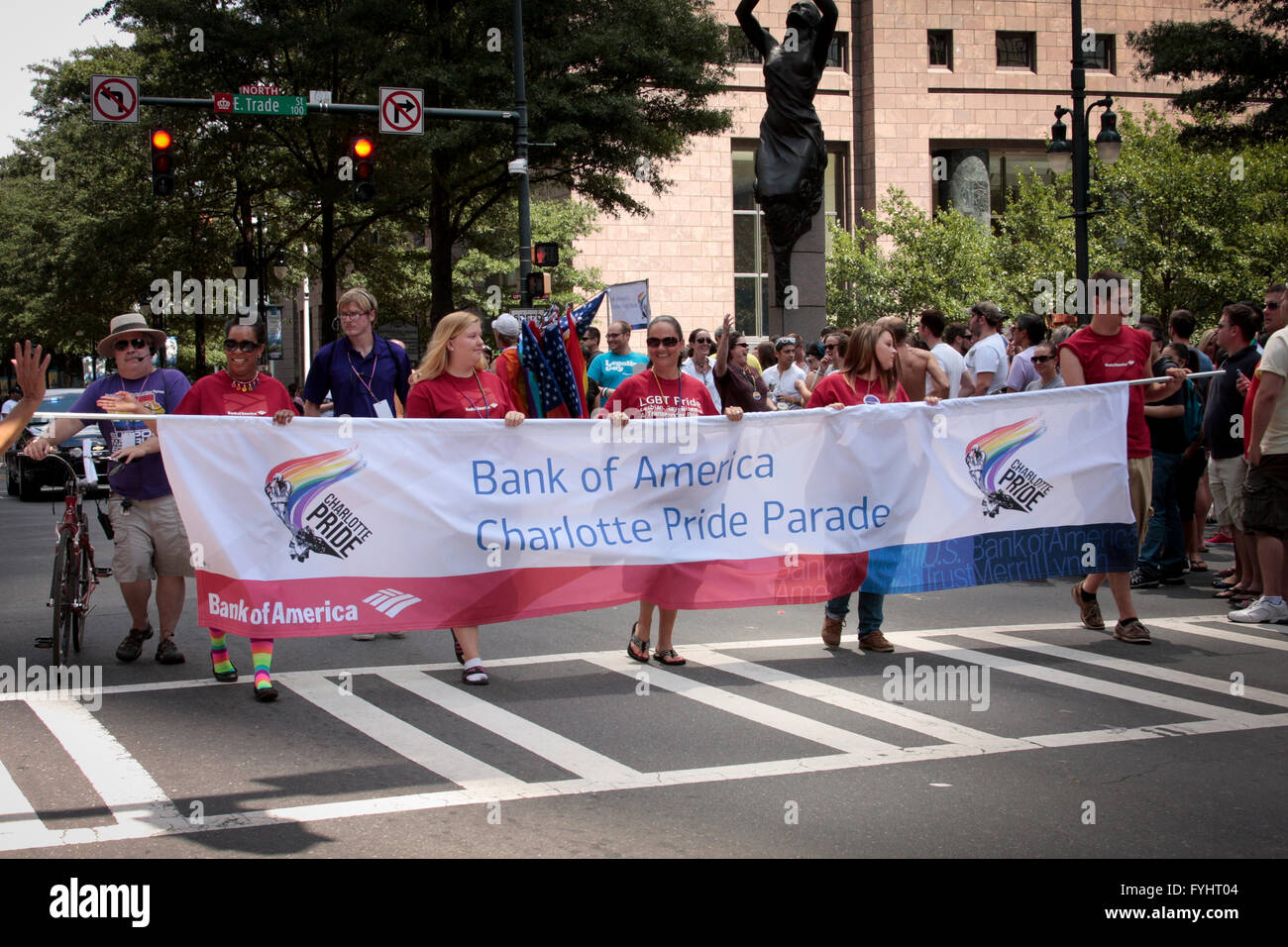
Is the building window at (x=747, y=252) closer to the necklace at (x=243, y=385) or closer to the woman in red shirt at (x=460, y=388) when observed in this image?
the woman in red shirt at (x=460, y=388)

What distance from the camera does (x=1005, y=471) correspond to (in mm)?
8773

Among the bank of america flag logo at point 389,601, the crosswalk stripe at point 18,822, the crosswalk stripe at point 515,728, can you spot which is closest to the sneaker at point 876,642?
the crosswalk stripe at point 515,728

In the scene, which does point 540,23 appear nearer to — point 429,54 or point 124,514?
point 429,54

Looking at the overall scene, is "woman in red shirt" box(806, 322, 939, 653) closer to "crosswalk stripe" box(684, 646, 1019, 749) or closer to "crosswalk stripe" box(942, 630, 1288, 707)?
"crosswalk stripe" box(684, 646, 1019, 749)

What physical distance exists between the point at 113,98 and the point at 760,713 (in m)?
17.1

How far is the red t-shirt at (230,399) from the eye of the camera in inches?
318

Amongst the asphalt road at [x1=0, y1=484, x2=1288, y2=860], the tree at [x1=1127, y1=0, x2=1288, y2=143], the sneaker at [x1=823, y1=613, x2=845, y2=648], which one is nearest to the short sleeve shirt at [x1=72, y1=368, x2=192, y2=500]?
the asphalt road at [x1=0, y1=484, x2=1288, y2=860]

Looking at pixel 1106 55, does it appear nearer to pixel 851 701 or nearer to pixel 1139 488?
pixel 1139 488

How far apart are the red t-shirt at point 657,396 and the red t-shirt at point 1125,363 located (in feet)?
9.21

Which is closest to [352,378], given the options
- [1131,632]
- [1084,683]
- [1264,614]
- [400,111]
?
[1084,683]

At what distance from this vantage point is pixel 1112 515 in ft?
29.8

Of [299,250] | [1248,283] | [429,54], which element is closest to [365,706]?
[429,54]
